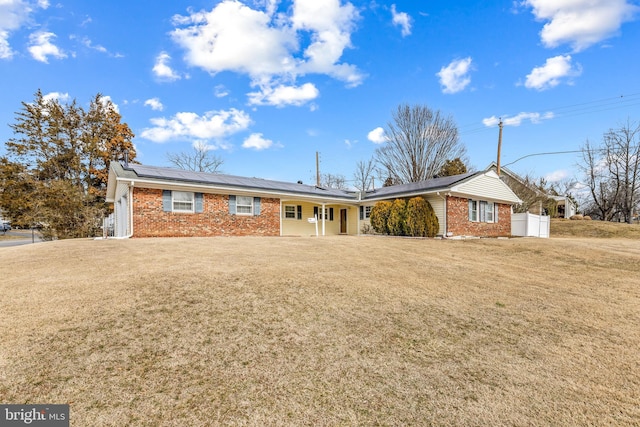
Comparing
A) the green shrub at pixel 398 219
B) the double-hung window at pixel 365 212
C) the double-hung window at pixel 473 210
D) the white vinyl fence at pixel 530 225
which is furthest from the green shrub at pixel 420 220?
the white vinyl fence at pixel 530 225

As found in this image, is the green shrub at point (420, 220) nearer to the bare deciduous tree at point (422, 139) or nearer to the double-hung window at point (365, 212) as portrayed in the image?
the double-hung window at point (365, 212)

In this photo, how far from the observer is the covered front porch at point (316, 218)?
60.9ft

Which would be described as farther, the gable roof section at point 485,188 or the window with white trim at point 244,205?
the gable roof section at point 485,188

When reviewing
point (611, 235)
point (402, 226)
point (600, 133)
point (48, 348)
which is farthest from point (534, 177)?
point (48, 348)

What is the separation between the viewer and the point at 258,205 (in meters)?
16.1

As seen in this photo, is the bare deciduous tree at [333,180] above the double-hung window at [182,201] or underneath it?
above

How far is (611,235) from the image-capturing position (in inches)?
797

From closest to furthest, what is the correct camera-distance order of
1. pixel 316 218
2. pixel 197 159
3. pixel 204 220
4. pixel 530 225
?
pixel 204 220 → pixel 316 218 → pixel 530 225 → pixel 197 159

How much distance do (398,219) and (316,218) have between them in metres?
5.10

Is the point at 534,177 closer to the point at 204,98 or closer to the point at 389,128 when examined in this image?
the point at 389,128

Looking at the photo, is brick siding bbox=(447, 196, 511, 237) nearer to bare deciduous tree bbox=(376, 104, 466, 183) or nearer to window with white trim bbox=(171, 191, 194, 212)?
bare deciduous tree bbox=(376, 104, 466, 183)

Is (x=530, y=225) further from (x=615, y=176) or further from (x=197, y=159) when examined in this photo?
(x=197, y=159)

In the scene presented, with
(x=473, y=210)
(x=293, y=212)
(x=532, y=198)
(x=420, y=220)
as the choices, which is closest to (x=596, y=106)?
(x=532, y=198)

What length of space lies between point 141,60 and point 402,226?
1699 centimetres
